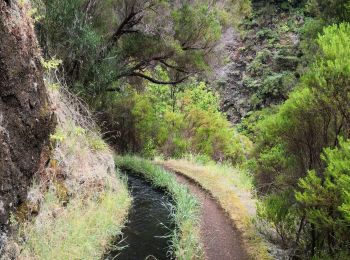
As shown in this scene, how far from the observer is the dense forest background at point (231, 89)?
20.0ft

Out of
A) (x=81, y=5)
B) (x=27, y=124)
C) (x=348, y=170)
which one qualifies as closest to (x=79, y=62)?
(x=81, y=5)

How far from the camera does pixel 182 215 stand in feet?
31.8

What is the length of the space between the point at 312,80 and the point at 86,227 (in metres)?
5.18

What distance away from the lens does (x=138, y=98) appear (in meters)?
20.6

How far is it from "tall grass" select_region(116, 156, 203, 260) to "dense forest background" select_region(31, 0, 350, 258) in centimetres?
158

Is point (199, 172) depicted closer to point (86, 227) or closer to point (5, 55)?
point (86, 227)

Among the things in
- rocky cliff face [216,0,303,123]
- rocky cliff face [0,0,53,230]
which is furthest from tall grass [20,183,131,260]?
rocky cliff face [216,0,303,123]

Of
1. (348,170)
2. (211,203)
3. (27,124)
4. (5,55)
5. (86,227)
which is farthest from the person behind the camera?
(211,203)

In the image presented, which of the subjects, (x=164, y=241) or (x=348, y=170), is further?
(x=164, y=241)

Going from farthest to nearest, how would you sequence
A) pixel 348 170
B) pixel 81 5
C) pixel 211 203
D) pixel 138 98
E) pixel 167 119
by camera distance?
pixel 167 119, pixel 138 98, pixel 81 5, pixel 211 203, pixel 348 170

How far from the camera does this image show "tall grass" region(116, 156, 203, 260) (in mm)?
7875

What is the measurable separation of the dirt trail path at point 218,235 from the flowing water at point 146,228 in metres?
0.85

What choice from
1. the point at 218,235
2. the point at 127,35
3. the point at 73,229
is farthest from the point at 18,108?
the point at 127,35

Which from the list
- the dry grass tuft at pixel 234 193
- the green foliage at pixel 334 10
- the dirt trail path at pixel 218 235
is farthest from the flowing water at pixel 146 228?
the green foliage at pixel 334 10
